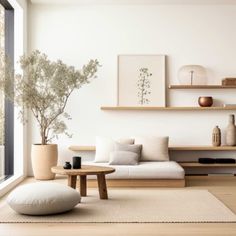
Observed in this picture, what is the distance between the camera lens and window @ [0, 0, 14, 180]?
23.6 ft

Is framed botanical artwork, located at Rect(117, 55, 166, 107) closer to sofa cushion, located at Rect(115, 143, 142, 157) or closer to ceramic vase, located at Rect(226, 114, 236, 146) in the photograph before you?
Result: sofa cushion, located at Rect(115, 143, 142, 157)

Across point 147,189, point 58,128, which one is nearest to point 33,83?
point 58,128

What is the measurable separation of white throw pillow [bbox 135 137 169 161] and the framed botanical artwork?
0.73m

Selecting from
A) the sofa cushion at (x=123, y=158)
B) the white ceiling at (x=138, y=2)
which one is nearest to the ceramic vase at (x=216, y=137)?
the sofa cushion at (x=123, y=158)

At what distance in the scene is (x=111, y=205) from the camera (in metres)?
5.20

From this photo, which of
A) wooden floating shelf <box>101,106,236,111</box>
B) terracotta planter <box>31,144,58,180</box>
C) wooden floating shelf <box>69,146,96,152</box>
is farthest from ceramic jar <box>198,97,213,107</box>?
terracotta planter <box>31,144,58,180</box>

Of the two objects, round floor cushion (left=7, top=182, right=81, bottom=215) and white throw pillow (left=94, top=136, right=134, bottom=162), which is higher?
white throw pillow (left=94, top=136, right=134, bottom=162)

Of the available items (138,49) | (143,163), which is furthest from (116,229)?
(138,49)

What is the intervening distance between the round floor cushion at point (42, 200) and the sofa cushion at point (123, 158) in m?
2.17

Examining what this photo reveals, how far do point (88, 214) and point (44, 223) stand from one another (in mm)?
560

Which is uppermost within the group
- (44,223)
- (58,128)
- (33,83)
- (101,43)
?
(101,43)

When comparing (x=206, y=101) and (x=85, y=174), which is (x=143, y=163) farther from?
(x=85, y=174)

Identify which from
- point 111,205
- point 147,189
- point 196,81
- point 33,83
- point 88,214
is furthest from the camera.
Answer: point 196,81

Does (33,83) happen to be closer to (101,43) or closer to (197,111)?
(101,43)
